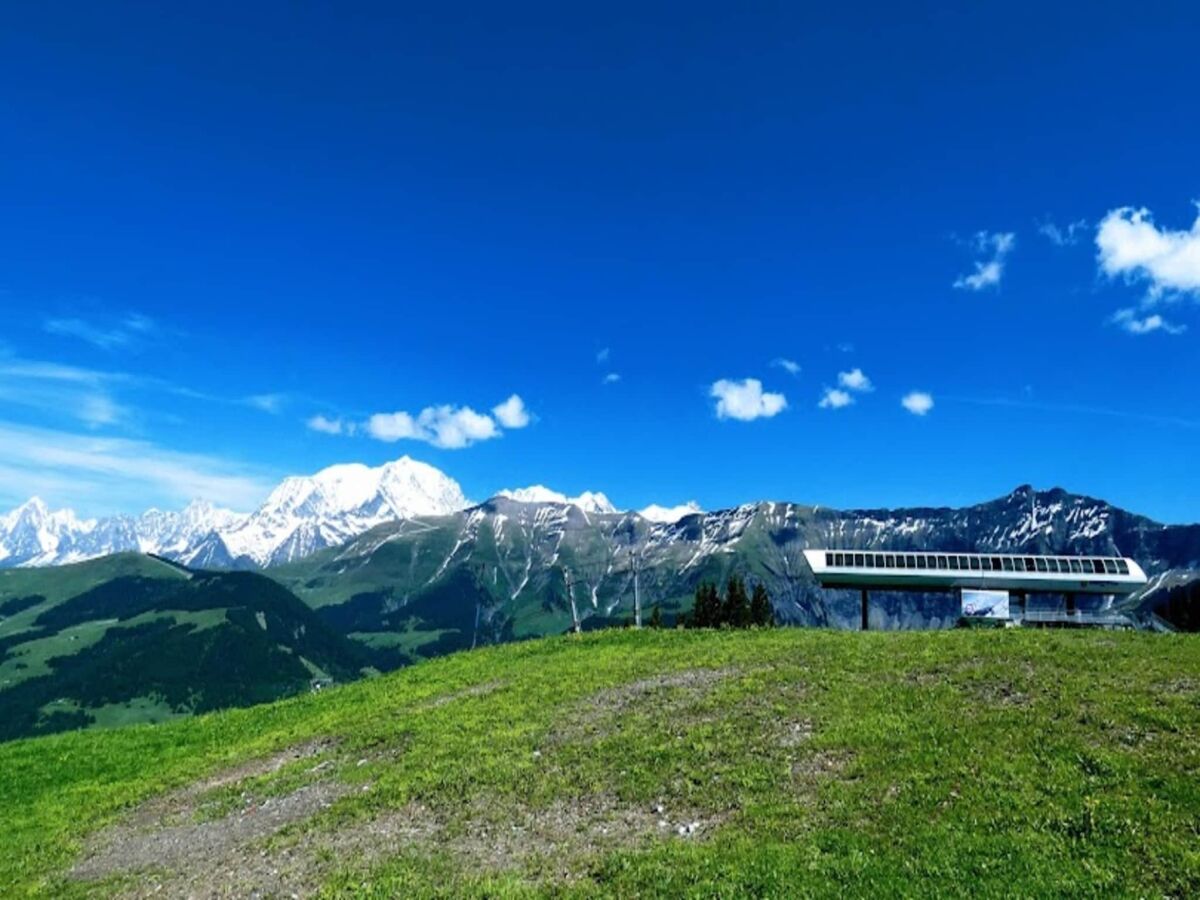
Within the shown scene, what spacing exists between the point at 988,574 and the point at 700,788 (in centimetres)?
4404

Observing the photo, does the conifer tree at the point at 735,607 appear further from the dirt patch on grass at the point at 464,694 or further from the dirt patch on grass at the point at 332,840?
the dirt patch on grass at the point at 332,840

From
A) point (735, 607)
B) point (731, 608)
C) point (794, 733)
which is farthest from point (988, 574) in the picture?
point (735, 607)

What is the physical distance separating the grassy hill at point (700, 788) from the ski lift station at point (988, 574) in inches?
751

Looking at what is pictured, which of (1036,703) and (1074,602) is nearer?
(1036,703)

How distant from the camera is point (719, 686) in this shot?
33281 mm

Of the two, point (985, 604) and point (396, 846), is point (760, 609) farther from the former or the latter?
point (396, 846)

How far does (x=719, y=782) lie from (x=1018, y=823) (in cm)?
758

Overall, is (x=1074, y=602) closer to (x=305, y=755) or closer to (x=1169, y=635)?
(x=1169, y=635)

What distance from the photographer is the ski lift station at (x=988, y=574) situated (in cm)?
5891

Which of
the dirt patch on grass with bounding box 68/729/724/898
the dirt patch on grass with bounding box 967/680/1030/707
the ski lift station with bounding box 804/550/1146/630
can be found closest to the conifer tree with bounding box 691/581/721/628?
Answer: the ski lift station with bounding box 804/550/1146/630

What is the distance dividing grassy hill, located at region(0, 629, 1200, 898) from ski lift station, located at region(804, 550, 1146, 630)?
19.1m

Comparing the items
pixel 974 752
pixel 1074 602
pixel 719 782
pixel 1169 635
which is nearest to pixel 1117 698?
pixel 974 752

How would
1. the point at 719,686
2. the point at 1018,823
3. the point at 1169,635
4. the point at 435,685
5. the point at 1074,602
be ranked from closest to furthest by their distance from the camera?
the point at 1018,823, the point at 719,686, the point at 1169,635, the point at 435,685, the point at 1074,602

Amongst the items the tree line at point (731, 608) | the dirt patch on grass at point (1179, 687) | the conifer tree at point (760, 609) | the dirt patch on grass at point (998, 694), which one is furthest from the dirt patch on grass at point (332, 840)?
the conifer tree at point (760, 609)
